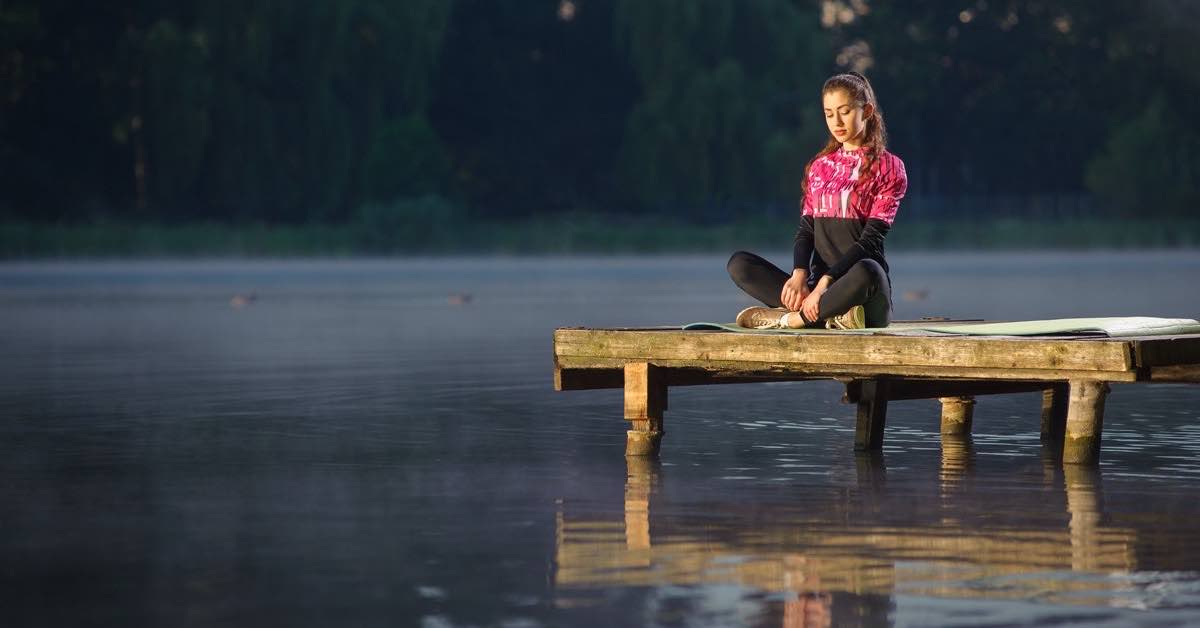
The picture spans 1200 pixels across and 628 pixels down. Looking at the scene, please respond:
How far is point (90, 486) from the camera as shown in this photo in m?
8.77

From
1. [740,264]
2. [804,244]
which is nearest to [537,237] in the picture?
[740,264]

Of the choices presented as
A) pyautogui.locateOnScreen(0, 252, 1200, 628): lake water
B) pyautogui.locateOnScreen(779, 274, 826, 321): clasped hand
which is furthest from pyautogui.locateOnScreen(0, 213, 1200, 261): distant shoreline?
pyautogui.locateOnScreen(779, 274, 826, 321): clasped hand

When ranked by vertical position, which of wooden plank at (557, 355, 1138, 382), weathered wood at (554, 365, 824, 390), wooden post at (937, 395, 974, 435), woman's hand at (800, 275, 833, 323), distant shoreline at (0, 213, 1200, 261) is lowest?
wooden post at (937, 395, 974, 435)

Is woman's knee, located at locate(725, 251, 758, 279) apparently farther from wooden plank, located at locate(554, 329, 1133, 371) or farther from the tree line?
the tree line

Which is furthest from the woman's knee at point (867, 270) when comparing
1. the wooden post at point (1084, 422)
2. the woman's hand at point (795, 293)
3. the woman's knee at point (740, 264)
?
the wooden post at point (1084, 422)

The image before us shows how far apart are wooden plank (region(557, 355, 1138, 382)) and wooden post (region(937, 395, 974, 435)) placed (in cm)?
118

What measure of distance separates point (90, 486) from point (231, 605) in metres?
2.94

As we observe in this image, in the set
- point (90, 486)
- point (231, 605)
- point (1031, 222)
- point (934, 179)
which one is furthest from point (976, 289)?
point (934, 179)

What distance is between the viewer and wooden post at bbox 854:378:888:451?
10141mm

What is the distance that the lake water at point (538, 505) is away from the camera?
601cm

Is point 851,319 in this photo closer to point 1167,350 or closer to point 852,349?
point 852,349

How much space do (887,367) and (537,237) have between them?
2411 inches

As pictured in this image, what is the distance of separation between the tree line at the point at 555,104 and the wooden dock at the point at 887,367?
49.0 meters

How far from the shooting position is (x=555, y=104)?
79.2m
